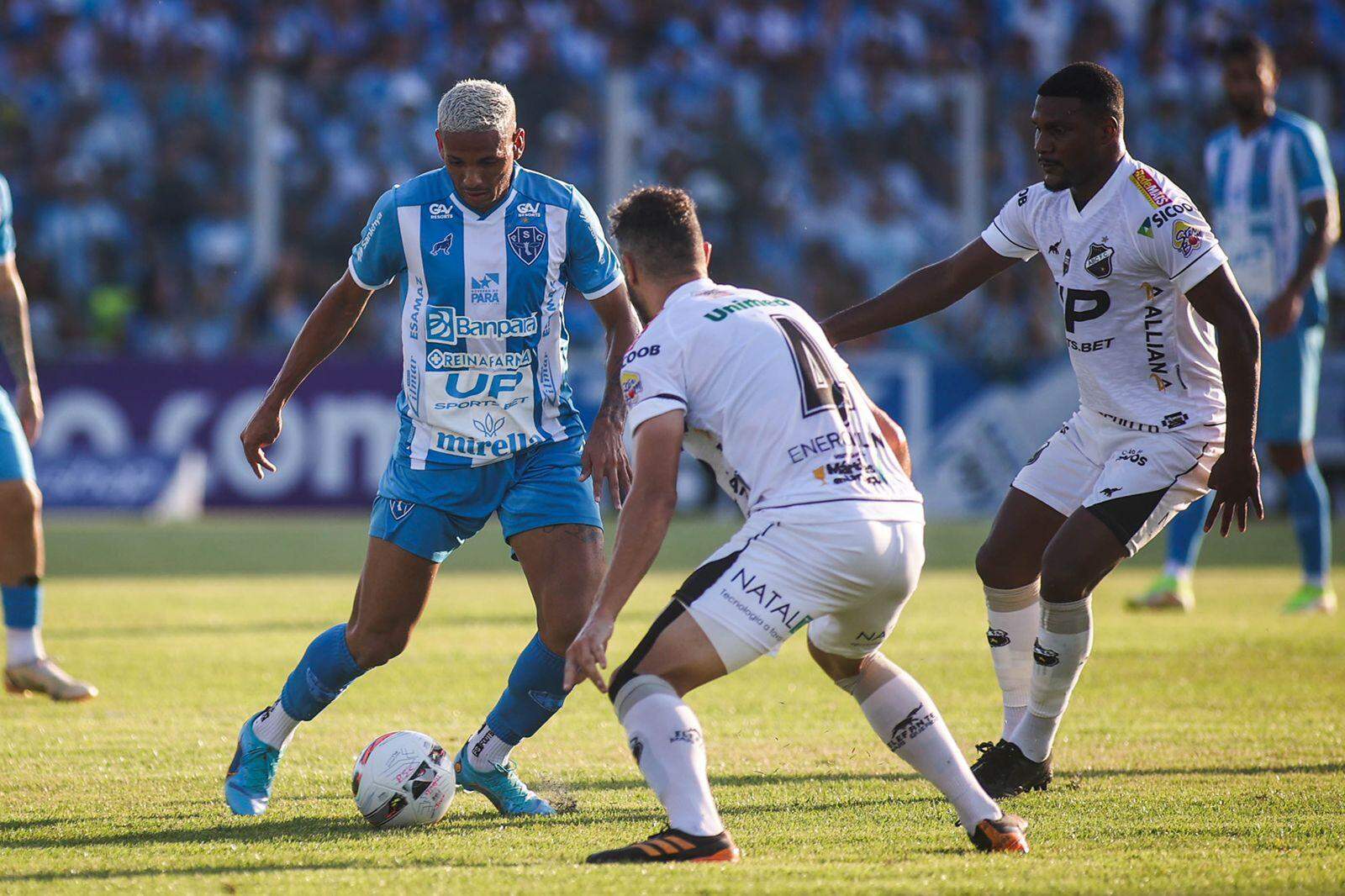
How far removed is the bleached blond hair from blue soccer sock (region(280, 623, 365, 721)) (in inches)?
66.2

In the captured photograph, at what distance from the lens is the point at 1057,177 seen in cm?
568

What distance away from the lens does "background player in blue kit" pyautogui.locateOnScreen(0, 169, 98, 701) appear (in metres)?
7.59

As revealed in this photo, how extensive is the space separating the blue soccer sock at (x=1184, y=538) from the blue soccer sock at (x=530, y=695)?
20.8ft

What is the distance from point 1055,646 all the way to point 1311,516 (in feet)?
17.6

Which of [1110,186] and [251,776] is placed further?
[1110,186]

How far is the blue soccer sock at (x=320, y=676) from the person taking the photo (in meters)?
5.42

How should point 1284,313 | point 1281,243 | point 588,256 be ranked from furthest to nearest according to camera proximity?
point 1281,243, point 1284,313, point 588,256

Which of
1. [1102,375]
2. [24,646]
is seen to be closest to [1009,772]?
[1102,375]

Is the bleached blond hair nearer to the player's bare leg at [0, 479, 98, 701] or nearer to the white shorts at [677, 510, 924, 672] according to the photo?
the white shorts at [677, 510, 924, 672]

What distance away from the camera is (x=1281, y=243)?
10336 mm

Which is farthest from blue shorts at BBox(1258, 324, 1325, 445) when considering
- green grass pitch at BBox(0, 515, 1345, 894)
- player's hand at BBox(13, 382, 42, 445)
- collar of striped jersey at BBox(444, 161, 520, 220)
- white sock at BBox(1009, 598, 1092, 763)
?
player's hand at BBox(13, 382, 42, 445)

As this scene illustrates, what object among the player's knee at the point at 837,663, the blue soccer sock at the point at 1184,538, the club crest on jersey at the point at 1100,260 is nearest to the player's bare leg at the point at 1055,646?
the club crest on jersey at the point at 1100,260

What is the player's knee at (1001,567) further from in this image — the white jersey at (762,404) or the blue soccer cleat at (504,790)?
the blue soccer cleat at (504,790)

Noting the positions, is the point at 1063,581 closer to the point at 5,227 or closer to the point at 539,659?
the point at 539,659
